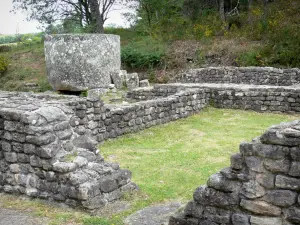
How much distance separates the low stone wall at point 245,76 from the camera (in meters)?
15.0

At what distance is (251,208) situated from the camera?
11.9ft

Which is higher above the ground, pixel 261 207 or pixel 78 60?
pixel 78 60

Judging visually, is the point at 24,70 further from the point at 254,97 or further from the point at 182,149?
the point at 182,149

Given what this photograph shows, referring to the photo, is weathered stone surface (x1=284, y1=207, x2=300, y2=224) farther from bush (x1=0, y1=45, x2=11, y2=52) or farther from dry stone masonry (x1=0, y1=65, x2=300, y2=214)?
bush (x1=0, y1=45, x2=11, y2=52)

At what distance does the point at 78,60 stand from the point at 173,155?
332 inches

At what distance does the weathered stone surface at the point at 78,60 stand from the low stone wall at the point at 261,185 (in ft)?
38.2

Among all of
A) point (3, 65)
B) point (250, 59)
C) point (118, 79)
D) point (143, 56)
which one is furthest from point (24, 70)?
point (250, 59)

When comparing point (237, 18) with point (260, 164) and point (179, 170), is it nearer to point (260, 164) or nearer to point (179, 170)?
point (179, 170)

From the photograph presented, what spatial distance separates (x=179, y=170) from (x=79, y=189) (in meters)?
2.15

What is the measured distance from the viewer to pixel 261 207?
3584 mm

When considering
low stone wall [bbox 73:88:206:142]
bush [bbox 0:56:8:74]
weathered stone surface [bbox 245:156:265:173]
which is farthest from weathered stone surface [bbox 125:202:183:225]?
bush [bbox 0:56:8:74]

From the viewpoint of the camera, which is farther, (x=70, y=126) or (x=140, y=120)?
(x=140, y=120)

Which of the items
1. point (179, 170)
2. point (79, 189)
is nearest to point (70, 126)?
point (79, 189)

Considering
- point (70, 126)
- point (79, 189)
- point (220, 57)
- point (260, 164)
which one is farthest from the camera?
point (220, 57)
